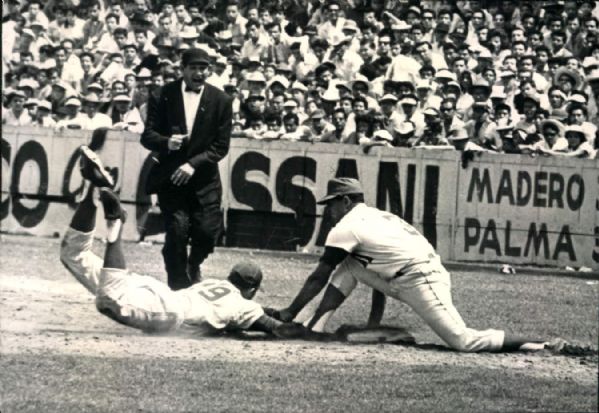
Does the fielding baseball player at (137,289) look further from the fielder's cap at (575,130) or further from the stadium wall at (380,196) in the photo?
the fielder's cap at (575,130)

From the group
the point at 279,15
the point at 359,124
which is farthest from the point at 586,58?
the point at 279,15

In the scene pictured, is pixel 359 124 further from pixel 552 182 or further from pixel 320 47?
pixel 552 182

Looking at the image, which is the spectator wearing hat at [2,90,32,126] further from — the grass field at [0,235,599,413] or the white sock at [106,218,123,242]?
the white sock at [106,218,123,242]

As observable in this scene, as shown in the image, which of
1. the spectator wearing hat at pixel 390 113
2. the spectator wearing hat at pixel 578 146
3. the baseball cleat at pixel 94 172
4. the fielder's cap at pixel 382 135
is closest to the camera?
the baseball cleat at pixel 94 172

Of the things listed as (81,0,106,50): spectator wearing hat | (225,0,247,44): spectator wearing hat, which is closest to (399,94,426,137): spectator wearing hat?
(225,0,247,44): spectator wearing hat

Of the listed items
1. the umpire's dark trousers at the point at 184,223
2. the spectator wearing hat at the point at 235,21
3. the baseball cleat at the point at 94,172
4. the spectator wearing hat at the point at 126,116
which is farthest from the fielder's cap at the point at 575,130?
the baseball cleat at the point at 94,172

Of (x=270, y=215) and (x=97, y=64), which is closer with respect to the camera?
(x=270, y=215)
